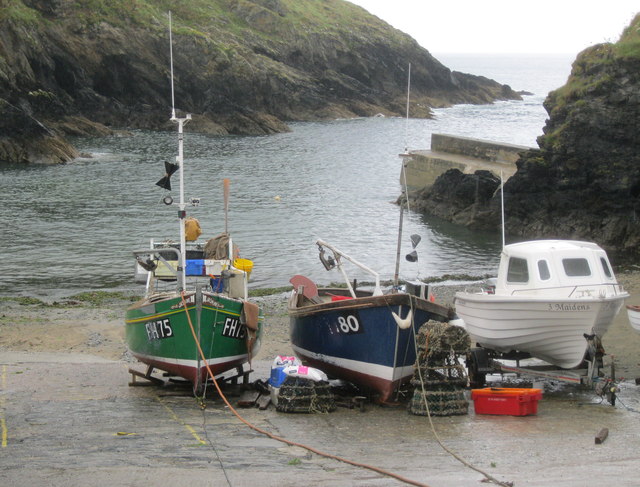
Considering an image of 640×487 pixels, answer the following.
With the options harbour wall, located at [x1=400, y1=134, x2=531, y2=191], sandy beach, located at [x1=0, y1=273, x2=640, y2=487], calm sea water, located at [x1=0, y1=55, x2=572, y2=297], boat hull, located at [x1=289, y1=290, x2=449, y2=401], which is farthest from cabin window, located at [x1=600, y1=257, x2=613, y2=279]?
harbour wall, located at [x1=400, y1=134, x2=531, y2=191]

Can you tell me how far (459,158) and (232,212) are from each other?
12122mm

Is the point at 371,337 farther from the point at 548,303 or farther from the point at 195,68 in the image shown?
the point at 195,68

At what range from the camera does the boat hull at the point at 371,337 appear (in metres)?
13.2

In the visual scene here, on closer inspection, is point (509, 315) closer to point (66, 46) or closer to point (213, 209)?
point (213, 209)

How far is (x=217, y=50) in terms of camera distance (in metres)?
85.5

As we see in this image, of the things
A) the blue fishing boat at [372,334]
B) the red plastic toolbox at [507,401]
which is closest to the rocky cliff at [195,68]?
the blue fishing boat at [372,334]

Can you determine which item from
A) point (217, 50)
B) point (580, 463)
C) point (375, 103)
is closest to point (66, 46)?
point (217, 50)

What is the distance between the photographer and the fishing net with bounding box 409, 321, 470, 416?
12.7 m

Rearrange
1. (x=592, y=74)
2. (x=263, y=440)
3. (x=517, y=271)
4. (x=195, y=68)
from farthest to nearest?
(x=195, y=68) → (x=592, y=74) → (x=517, y=271) → (x=263, y=440)

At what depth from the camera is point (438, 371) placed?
13.1 m

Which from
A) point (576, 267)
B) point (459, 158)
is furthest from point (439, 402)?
point (459, 158)

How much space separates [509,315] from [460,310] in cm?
151

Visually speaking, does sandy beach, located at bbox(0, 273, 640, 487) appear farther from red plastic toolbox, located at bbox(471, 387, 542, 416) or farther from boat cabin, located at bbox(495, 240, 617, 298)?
boat cabin, located at bbox(495, 240, 617, 298)

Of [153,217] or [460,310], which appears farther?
[153,217]
